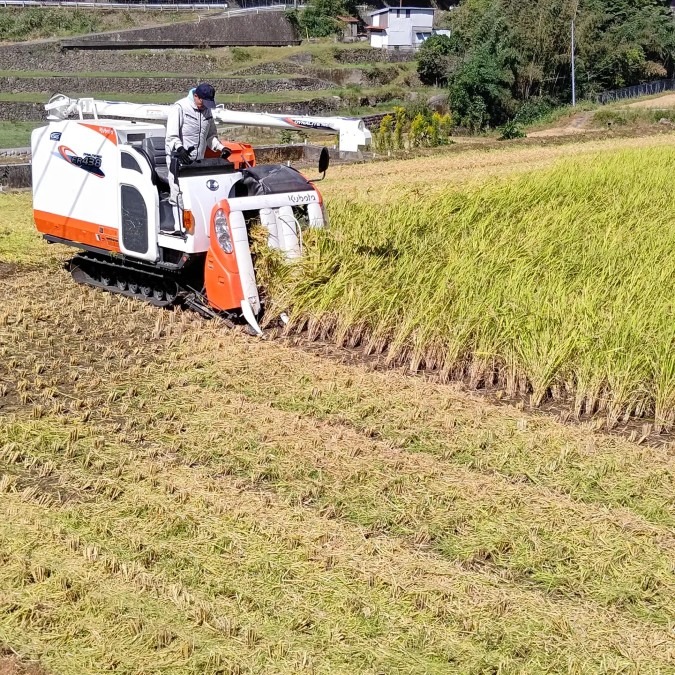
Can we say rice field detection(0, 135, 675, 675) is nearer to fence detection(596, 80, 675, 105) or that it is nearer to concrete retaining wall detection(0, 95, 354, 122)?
concrete retaining wall detection(0, 95, 354, 122)

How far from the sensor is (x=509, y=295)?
26.8 ft

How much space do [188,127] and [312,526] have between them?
17.8 feet

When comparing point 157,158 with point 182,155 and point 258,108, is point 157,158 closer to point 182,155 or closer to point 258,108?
point 182,155

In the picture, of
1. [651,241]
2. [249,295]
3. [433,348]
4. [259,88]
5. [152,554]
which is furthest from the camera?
[259,88]

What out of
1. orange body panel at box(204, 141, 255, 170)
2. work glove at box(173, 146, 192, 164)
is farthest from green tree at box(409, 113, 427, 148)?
work glove at box(173, 146, 192, 164)

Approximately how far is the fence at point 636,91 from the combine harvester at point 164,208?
40.4 metres

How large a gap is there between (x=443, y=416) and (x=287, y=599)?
8.54ft

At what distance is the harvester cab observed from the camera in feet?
29.4

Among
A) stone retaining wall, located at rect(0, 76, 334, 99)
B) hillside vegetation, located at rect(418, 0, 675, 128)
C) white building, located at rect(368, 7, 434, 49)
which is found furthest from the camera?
white building, located at rect(368, 7, 434, 49)

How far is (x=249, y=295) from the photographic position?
8.90 metres

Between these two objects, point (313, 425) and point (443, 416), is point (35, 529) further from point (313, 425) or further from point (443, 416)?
point (443, 416)

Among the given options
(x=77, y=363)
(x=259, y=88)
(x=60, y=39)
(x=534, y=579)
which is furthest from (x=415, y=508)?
(x=60, y=39)

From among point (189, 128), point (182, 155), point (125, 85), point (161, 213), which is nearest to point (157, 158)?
point (189, 128)

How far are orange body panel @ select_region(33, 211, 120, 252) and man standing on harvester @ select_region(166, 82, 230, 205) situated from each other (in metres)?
1.01
